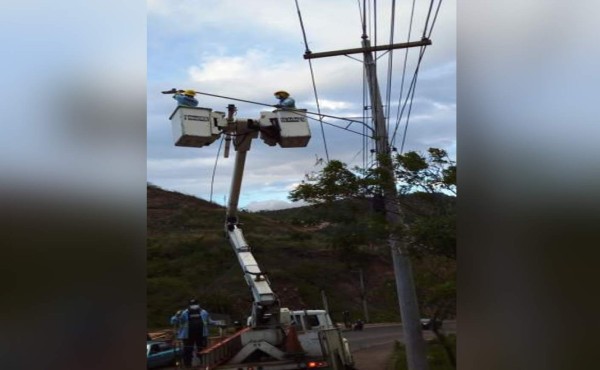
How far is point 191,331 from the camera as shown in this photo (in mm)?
6465

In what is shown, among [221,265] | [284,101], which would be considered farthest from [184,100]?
[221,265]

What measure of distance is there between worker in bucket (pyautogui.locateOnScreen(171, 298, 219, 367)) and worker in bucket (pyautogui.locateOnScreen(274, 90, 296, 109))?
2.58m

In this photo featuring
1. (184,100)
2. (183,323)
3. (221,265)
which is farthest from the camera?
(221,265)

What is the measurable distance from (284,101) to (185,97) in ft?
3.50

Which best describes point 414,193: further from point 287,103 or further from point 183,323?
point 183,323

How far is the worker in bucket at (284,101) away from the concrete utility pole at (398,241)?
770 mm

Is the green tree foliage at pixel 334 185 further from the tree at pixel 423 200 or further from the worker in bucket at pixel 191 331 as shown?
the worker in bucket at pixel 191 331

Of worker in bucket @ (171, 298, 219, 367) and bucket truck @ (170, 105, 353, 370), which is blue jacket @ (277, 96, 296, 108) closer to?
bucket truck @ (170, 105, 353, 370)

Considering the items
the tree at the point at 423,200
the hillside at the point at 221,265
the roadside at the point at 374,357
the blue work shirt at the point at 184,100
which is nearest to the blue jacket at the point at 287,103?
the blue work shirt at the point at 184,100

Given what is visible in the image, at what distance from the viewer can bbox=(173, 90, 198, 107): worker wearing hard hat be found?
494 centimetres
